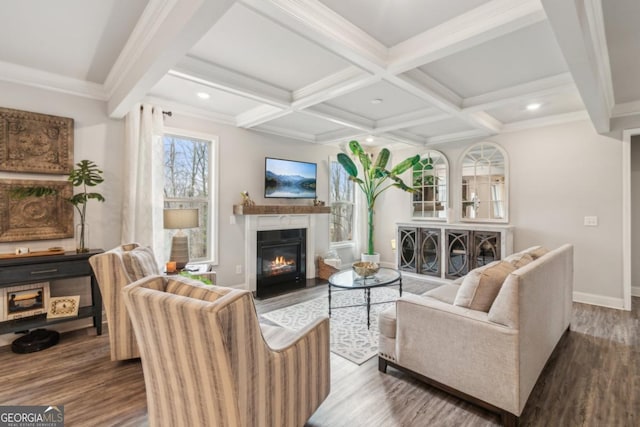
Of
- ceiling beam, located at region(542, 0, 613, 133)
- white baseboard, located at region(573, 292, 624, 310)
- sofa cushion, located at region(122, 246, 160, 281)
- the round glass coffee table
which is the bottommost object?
white baseboard, located at region(573, 292, 624, 310)

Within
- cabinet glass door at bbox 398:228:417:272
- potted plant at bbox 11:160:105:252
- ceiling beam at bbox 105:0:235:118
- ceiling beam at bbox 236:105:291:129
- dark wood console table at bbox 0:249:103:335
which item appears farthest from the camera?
cabinet glass door at bbox 398:228:417:272

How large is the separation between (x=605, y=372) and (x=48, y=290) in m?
4.72

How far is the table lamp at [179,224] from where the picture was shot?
10.7 feet

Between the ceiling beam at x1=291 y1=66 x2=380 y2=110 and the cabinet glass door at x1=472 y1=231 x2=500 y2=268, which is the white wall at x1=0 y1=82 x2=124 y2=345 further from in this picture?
the cabinet glass door at x1=472 y1=231 x2=500 y2=268

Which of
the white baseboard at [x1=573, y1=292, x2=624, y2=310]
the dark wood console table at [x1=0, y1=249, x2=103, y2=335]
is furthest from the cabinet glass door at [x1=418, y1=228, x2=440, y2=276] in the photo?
the dark wood console table at [x1=0, y1=249, x2=103, y2=335]

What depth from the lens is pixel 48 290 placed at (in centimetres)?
280

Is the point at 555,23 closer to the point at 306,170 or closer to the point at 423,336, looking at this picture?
the point at 423,336

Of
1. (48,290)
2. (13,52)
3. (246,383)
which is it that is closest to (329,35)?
(246,383)

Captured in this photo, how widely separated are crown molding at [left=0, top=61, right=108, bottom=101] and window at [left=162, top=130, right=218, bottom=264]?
83cm

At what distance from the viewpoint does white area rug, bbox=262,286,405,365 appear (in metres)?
2.67

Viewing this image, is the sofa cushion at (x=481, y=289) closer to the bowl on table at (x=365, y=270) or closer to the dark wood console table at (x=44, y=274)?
the bowl on table at (x=365, y=270)

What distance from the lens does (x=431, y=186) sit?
5.56 metres

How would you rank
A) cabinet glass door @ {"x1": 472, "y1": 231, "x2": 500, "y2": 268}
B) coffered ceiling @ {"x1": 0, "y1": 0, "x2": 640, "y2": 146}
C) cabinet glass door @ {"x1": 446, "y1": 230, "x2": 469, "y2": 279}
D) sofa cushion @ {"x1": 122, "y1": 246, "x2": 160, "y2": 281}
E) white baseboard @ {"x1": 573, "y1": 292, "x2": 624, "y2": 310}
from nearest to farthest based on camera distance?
coffered ceiling @ {"x1": 0, "y1": 0, "x2": 640, "y2": 146} → sofa cushion @ {"x1": 122, "y1": 246, "x2": 160, "y2": 281} → white baseboard @ {"x1": 573, "y1": 292, "x2": 624, "y2": 310} → cabinet glass door @ {"x1": 472, "y1": 231, "x2": 500, "y2": 268} → cabinet glass door @ {"x1": 446, "y1": 230, "x2": 469, "y2": 279}

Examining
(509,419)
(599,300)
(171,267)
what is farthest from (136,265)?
(599,300)
